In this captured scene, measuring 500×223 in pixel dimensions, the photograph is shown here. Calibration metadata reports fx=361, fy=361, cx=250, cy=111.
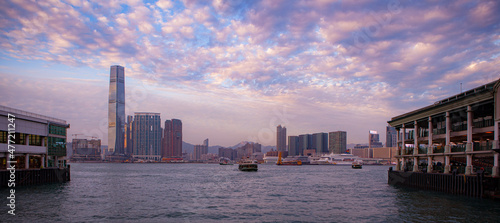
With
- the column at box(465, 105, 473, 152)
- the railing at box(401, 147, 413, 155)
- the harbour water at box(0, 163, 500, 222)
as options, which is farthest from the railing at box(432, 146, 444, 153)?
the railing at box(401, 147, 413, 155)

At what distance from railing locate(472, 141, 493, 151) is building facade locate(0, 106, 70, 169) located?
195 ft

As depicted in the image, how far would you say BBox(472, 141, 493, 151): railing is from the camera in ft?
126

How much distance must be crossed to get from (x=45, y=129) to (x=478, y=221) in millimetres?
63943

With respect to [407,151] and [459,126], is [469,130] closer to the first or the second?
[459,126]

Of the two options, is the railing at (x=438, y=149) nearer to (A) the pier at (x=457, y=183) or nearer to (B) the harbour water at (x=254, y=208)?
(A) the pier at (x=457, y=183)

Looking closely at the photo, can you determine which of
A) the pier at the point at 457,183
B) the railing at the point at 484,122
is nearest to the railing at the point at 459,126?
the railing at the point at 484,122

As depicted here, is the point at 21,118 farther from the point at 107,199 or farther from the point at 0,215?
the point at 0,215

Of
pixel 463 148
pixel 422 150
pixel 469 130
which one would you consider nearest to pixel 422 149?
pixel 422 150

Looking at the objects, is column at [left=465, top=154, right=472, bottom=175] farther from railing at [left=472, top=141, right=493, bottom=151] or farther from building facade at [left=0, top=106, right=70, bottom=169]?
building facade at [left=0, top=106, right=70, bottom=169]

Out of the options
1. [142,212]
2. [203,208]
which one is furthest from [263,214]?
[142,212]

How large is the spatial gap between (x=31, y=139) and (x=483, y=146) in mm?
64513

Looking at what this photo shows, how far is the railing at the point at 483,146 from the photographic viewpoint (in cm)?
3829

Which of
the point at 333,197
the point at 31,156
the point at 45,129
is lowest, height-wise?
the point at 333,197

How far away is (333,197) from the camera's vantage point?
47875mm
